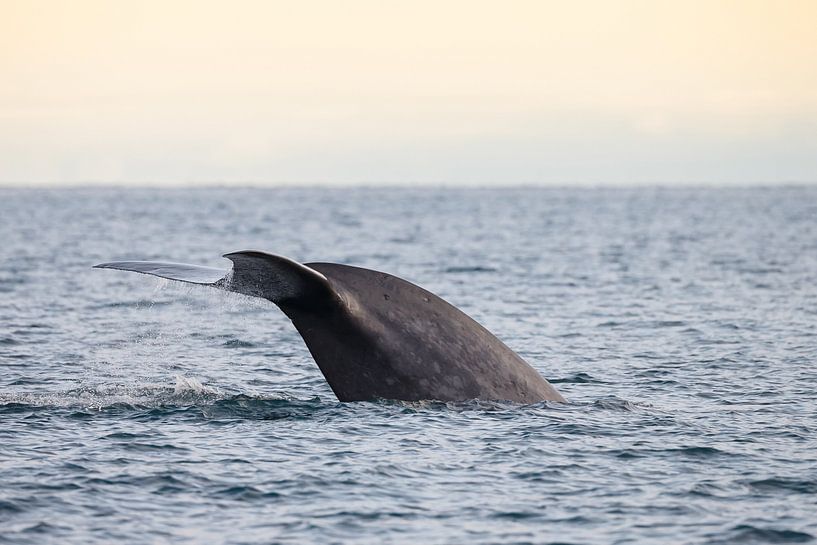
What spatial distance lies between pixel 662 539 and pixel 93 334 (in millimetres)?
13817

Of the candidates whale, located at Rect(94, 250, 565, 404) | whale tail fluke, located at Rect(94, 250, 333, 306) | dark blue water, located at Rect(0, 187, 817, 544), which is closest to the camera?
dark blue water, located at Rect(0, 187, 817, 544)

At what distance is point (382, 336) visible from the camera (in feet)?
34.8

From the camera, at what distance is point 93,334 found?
20422mm

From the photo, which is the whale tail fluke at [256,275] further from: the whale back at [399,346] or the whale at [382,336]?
the whale back at [399,346]

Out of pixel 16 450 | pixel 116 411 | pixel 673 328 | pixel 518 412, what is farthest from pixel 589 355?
pixel 16 450

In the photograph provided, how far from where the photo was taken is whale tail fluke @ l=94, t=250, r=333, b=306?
9.50m

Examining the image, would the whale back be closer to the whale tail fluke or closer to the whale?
the whale

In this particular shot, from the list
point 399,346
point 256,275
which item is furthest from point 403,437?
point 256,275

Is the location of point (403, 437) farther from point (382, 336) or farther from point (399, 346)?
point (382, 336)

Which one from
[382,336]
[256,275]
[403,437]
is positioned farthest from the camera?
[403,437]

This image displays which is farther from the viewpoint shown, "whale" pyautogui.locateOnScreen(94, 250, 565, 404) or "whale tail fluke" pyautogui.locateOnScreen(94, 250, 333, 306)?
"whale" pyautogui.locateOnScreen(94, 250, 565, 404)

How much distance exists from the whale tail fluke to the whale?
0.01 meters

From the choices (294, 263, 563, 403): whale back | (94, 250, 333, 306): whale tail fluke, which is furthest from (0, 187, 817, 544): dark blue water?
(94, 250, 333, 306): whale tail fluke

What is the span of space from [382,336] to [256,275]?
141 centimetres
